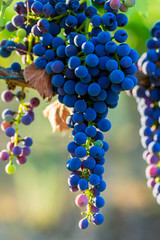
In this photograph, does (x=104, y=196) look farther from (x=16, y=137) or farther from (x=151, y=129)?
(x=16, y=137)

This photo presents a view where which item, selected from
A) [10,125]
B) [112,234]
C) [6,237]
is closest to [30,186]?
[6,237]

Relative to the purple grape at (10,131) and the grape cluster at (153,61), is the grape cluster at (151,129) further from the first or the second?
the purple grape at (10,131)

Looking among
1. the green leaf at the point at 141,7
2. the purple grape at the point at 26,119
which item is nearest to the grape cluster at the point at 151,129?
the green leaf at the point at 141,7

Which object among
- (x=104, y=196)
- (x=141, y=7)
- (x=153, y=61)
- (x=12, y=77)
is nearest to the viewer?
(x=12, y=77)

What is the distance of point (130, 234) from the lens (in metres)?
5.36

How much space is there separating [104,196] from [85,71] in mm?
4829

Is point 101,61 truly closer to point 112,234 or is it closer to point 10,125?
point 10,125

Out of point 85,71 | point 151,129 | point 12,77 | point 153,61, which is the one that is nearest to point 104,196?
point 151,129

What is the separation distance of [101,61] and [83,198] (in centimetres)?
28

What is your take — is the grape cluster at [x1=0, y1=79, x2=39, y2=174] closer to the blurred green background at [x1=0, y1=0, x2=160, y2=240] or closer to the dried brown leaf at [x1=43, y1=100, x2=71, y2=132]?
the dried brown leaf at [x1=43, y1=100, x2=71, y2=132]

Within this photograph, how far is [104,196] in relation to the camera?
529cm

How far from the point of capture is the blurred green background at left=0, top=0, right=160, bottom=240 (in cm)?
534

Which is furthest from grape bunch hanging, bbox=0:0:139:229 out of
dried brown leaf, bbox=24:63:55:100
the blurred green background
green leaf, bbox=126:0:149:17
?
the blurred green background

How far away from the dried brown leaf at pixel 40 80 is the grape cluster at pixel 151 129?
1.15 feet
